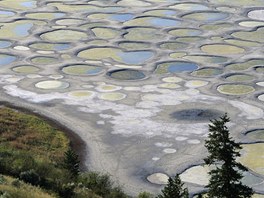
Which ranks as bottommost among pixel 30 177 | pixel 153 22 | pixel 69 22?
pixel 153 22

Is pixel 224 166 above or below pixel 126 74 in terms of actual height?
above

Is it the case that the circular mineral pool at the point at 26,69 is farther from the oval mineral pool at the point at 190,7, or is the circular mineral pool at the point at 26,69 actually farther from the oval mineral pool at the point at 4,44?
the oval mineral pool at the point at 190,7

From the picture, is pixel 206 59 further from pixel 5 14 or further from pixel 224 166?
pixel 224 166

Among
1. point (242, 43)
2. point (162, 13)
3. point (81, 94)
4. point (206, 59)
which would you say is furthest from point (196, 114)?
point (162, 13)

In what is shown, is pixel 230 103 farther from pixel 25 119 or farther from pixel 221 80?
pixel 25 119

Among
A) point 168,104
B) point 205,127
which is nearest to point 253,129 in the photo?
point 205,127

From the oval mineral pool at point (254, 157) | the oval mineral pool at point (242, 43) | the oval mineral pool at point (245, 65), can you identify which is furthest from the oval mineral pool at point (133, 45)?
the oval mineral pool at point (254, 157)
